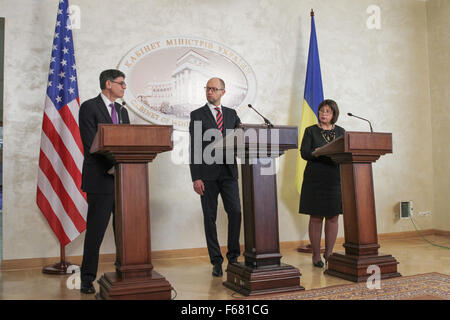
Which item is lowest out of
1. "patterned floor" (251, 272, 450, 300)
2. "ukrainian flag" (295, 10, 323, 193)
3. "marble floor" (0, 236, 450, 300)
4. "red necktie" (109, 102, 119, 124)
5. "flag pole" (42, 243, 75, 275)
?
"marble floor" (0, 236, 450, 300)

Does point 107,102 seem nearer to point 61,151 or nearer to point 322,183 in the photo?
point 61,151

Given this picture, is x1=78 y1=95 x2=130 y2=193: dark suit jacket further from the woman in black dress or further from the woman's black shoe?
the woman's black shoe

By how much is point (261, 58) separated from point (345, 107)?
3.89 ft

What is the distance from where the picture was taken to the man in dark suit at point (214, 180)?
3391mm

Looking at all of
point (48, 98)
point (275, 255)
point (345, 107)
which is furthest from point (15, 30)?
point (345, 107)

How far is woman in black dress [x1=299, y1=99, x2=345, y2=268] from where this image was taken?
11.8 ft

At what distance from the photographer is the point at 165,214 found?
4344 millimetres

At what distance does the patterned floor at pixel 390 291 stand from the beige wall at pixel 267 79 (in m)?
1.87

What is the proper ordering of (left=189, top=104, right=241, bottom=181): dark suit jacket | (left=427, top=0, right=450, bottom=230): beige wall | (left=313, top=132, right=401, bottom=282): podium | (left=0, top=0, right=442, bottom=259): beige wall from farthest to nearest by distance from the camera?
(left=427, top=0, right=450, bottom=230): beige wall < (left=0, top=0, right=442, bottom=259): beige wall < (left=189, top=104, right=241, bottom=181): dark suit jacket < (left=313, top=132, right=401, bottom=282): podium

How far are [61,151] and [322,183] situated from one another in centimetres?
225

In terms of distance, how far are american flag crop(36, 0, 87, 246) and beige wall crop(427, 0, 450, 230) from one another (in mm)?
4271

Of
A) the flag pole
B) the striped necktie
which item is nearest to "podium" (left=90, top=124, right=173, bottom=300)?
the striped necktie

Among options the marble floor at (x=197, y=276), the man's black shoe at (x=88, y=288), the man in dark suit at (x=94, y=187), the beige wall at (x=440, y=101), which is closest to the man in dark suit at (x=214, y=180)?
the marble floor at (x=197, y=276)

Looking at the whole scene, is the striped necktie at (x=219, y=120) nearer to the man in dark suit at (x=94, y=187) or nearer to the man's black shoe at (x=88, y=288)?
the man in dark suit at (x=94, y=187)
